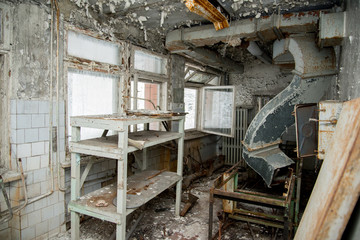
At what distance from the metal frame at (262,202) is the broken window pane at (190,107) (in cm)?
249

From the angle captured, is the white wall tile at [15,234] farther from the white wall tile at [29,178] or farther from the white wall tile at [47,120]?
the white wall tile at [47,120]

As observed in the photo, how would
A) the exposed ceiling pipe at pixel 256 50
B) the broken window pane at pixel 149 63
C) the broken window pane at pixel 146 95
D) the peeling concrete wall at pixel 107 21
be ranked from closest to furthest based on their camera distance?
the peeling concrete wall at pixel 107 21
the broken window pane at pixel 149 63
the broken window pane at pixel 146 95
the exposed ceiling pipe at pixel 256 50

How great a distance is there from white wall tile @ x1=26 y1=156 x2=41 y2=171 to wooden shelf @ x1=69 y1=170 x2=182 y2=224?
0.61 meters

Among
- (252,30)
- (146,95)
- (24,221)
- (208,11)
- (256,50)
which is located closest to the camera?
(24,221)

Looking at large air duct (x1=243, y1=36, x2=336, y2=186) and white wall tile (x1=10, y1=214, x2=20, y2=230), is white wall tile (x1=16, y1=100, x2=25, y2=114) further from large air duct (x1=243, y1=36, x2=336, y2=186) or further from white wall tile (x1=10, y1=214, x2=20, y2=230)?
large air duct (x1=243, y1=36, x2=336, y2=186)

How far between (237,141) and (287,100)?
358 cm

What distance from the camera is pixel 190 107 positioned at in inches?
227

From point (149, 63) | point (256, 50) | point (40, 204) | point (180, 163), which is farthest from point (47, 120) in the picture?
point (256, 50)

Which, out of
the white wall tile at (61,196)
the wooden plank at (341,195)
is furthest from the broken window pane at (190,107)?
the wooden plank at (341,195)

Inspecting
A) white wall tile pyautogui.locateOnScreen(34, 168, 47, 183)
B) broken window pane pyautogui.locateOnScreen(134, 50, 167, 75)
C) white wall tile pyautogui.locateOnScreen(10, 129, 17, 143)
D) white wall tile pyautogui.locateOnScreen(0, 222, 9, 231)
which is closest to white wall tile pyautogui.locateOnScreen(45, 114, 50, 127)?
white wall tile pyautogui.locateOnScreen(10, 129, 17, 143)

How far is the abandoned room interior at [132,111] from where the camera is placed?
2.31 meters

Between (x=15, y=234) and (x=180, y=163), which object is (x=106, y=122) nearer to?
(x=180, y=163)

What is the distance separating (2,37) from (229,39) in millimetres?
2793

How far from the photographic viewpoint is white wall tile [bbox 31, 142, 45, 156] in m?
2.53
